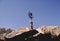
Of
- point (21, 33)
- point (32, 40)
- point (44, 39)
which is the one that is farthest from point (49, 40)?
point (21, 33)

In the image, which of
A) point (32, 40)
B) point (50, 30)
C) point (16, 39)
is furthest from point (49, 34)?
point (16, 39)

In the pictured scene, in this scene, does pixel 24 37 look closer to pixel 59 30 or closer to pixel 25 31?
pixel 25 31

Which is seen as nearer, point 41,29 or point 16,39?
point 16,39

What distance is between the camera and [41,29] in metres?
33.7

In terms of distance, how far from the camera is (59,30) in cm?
3278

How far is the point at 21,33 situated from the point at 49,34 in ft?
17.3

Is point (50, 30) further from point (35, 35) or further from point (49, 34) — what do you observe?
point (35, 35)

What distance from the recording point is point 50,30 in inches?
1292

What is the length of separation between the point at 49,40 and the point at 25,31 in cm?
482

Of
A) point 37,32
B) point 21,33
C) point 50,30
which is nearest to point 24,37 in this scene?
point 21,33

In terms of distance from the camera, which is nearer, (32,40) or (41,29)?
(32,40)

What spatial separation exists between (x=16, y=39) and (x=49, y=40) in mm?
6173

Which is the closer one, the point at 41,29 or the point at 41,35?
the point at 41,35

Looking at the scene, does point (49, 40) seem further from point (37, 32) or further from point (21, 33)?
point (21, 33)
